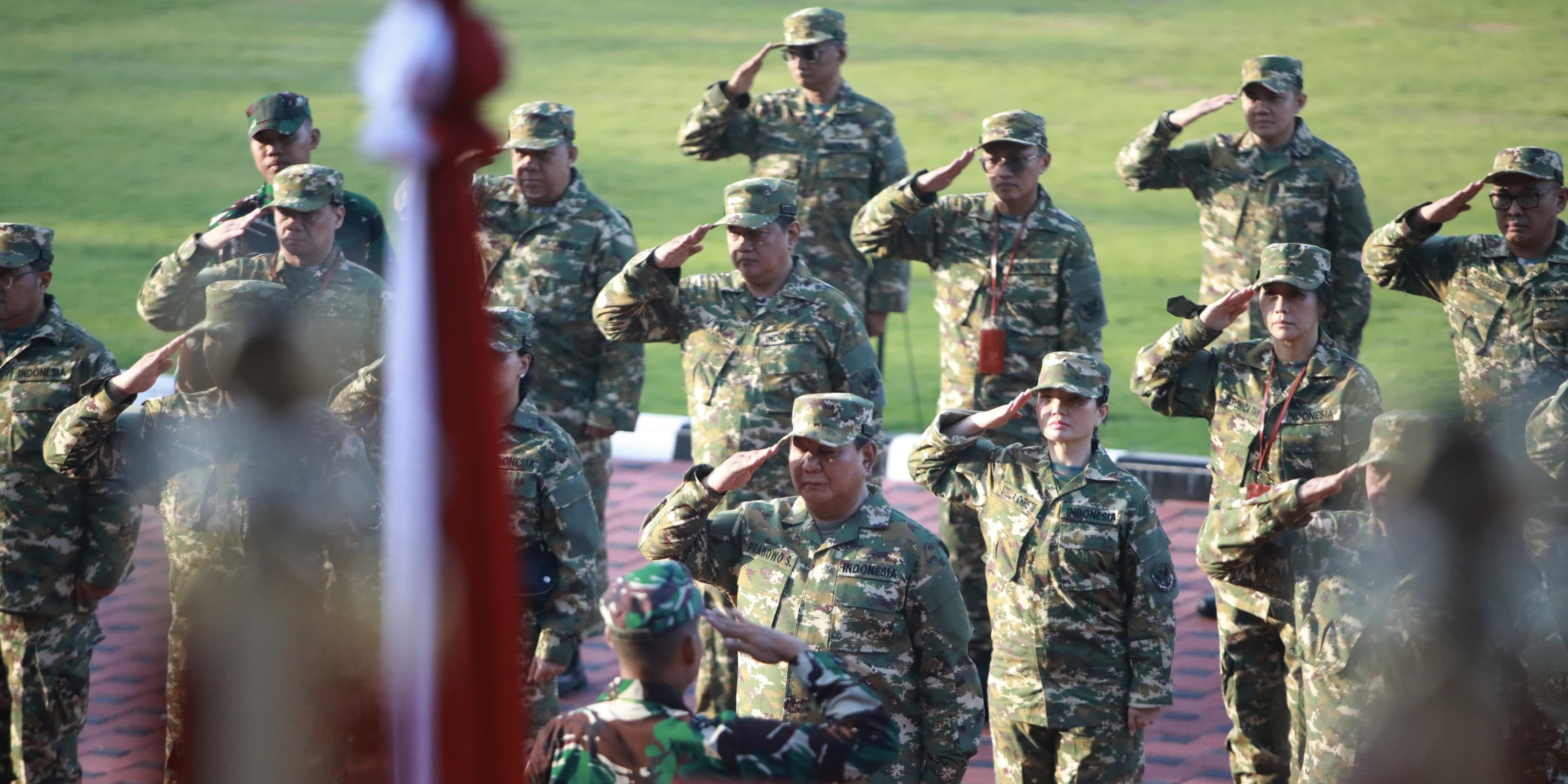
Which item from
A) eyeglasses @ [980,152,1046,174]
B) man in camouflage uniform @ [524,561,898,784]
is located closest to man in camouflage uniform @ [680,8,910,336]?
eyeglasses @ [980,152,1046,174]

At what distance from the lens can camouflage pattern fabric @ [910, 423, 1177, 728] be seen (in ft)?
16.6

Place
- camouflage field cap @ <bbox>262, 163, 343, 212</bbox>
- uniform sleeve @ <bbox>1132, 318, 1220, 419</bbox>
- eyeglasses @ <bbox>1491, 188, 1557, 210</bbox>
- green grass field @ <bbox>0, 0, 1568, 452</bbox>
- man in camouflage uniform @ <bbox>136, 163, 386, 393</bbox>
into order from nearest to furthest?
uniform sleeve @ <bbox>1132, 318, 1220, 419</bbox>
man in camouflage uniform @ <bbox>136, 163, 386, 393</bbox>
camouflage field cap @ <bbox>262, 163, 343, 212</bbox>
eyeglasses @ <bbox>1491, 188, 1557, 210</bbox>
green grass field @ <bbox>0, 0, 1568, 452</bbox>

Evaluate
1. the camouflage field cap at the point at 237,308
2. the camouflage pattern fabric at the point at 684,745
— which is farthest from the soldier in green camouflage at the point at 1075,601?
the camouflage field cap at the point at 237,308

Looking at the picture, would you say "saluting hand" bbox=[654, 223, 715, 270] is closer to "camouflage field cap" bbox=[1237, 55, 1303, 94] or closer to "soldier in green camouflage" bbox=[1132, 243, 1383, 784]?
"soldier in green camouflage" bbox=[1132, 243, 1383, 784]

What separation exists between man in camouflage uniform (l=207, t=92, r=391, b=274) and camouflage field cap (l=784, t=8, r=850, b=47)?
85.5 inches

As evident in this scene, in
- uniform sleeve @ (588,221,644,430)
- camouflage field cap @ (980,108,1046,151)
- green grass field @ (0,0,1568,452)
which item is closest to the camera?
camouflage field cap @ (980,108,1046,151)

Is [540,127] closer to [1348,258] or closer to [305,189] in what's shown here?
[305,189]

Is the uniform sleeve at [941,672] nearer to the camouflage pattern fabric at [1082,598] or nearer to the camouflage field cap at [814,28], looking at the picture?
the camouflage pattern fabric at [1082,598]

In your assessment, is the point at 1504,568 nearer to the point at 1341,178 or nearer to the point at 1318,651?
the point at 1318,651

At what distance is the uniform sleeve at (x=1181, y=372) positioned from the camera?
5938 mm

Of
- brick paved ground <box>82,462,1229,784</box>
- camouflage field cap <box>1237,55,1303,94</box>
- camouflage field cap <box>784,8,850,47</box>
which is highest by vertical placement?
camouflage field cap <box>784,8,850,47</box>

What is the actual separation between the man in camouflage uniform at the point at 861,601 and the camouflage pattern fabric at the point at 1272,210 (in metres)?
3.07

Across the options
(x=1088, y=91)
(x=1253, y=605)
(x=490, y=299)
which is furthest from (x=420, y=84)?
(x=1088, y=91)

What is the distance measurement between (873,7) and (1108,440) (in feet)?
46.0
